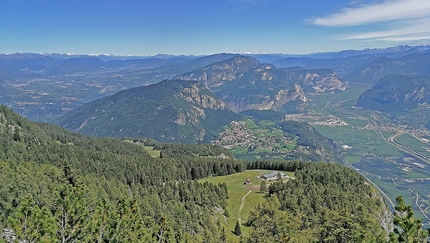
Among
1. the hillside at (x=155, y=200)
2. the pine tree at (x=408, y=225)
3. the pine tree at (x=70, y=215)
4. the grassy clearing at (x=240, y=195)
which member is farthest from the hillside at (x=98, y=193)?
the pine tree at (x=408, y=225)

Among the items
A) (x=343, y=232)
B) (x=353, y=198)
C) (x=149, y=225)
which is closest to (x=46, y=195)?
(x=149, y=225)

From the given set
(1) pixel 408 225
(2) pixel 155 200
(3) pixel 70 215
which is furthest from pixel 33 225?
(2) pixel 155 200

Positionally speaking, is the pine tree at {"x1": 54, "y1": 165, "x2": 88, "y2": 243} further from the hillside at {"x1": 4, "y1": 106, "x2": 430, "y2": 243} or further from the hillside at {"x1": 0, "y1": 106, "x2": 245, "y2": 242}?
the hillside at {"x1": 4, "y1": 106, "x2": 430, "y2": 243}

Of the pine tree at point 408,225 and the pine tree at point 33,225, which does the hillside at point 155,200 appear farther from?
the pine tree at point 408,225

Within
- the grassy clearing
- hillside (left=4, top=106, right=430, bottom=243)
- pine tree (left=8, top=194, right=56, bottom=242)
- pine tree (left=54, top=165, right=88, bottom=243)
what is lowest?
the grassy clearing

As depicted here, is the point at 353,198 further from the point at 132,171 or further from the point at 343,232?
the point at 132,171

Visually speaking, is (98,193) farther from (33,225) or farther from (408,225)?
(408,225)

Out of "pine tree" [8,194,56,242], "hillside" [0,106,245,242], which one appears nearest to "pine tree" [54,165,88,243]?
"hillside" [0,106,245,242]

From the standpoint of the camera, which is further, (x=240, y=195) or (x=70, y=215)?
(x=240, y=195)
